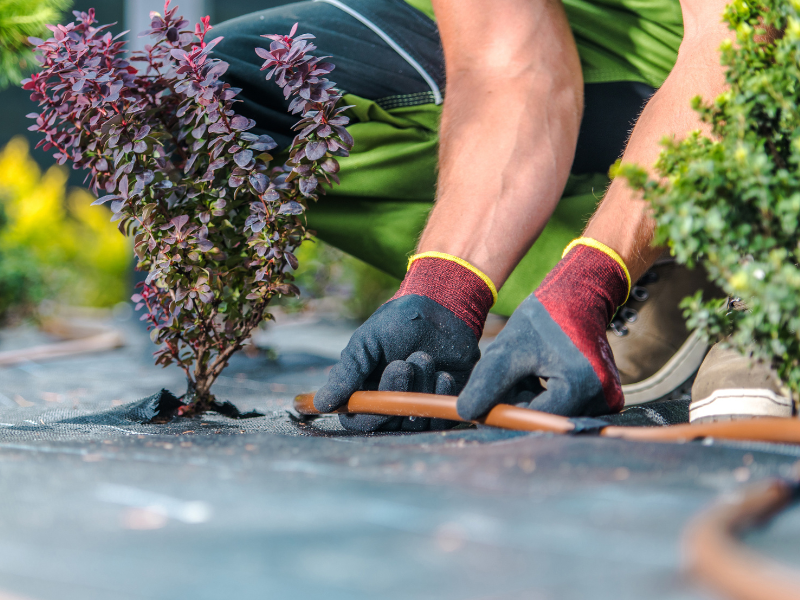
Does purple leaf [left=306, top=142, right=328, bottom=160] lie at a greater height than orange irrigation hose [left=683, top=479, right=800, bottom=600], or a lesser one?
greater

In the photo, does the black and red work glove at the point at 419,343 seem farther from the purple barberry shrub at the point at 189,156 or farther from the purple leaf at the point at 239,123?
the purple leaf at the point at 239,123

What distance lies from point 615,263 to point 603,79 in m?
0.95

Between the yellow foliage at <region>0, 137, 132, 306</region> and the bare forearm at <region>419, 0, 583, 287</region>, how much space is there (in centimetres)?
353

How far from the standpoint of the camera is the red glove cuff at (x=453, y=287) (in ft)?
4.41

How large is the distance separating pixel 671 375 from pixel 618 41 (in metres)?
0.97

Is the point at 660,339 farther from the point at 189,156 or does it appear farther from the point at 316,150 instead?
the point at 189,156

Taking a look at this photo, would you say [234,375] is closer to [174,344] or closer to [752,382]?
[174,344]

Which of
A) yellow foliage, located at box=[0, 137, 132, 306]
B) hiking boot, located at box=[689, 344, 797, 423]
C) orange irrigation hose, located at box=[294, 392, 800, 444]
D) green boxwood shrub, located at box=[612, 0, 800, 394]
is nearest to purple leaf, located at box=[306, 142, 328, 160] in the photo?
orange irrigation hose, located at box=[294, 392, 800, 444]

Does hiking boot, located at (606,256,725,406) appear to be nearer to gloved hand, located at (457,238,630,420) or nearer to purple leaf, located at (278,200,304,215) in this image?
gloved hand, located at (457,238,630,420)

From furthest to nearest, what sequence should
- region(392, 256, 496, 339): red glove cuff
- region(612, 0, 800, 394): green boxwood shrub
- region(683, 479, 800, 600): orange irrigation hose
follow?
region(392, 256, 496, 339): red glove cuff < region(612, 0, 800, 394): green boxwood shrub < region(683, 479, 800, 600): orange irrigation hose

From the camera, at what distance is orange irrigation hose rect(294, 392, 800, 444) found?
0.91 meters

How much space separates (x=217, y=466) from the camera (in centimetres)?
88

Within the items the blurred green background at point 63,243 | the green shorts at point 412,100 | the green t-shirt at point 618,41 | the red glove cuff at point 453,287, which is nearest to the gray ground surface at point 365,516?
the red glove cuff at point 453,287

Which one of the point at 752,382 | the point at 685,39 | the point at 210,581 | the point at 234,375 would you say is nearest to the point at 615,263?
the point at 752,382
